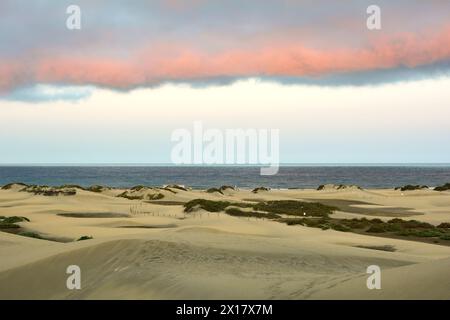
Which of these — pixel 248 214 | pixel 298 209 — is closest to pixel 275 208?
pixel 298 209

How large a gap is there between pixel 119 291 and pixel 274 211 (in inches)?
1006

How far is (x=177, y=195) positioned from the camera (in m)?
49.2

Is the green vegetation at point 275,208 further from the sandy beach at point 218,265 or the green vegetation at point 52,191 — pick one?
the green vegetation at point 52,191

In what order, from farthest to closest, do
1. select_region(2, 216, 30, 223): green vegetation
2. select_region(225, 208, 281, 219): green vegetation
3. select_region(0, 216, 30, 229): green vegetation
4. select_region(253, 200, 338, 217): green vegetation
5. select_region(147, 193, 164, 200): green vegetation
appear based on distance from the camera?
select_region(147, 193, 164, 200): green vegetation, select_region(253, 200, 338, 217): green vegetation, select_region(225, 208, 281, 219): green vegetation, select_region(2, 216, 30, 223): green vegetation, select_region(0, 216, 30, 229): green vegetation

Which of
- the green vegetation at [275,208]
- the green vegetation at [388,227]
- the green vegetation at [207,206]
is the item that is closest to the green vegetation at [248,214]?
the green vegetation at [275,208]

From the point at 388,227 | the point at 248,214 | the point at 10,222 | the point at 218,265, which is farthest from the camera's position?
the point at 248,214

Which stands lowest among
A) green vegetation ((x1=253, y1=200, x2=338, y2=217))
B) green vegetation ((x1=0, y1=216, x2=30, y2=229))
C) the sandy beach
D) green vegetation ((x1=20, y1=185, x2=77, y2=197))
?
the sandy beach

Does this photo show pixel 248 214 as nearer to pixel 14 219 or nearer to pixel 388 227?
pixel 388 227

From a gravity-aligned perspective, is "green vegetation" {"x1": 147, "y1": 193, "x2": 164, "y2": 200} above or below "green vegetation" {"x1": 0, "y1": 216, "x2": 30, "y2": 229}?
above

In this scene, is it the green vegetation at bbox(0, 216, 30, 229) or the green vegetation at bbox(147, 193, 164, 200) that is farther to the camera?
the green vegetation at bbox(147, 193, 164, 200)

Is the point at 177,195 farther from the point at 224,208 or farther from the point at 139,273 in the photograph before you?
the point at 139,273

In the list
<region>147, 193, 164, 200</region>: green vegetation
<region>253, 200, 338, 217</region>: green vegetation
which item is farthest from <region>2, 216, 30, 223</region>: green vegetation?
<region>147, 193, 164, 200</region>: green vegetation

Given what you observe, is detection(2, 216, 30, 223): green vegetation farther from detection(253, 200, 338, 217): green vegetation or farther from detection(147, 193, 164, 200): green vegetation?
detection(147, 193, 164, 200): green vegetation

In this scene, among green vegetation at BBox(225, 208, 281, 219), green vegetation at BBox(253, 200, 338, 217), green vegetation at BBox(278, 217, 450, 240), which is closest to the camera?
green vegetation at BBox(278, 217, 450, 240)
